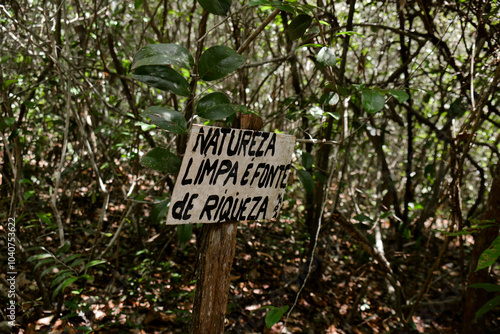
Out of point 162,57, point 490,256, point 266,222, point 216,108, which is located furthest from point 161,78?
point 266,222

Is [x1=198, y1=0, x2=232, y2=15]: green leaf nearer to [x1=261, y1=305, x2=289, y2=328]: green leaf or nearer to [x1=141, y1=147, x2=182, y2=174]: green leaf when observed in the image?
[x1=141, y1=147, x2=182, y2=174]: green leaf

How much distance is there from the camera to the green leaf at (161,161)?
3.44 feet

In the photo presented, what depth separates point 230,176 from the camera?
3.52 feet

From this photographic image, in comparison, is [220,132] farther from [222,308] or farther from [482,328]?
[482,328]

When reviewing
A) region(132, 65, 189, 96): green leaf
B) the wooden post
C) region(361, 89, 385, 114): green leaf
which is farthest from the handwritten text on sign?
region(361, 89, 385, 114): green leaf

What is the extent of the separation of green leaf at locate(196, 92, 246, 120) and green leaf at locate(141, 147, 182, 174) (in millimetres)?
167

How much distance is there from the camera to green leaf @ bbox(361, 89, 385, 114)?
1.15 m

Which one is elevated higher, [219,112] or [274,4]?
[274,4]

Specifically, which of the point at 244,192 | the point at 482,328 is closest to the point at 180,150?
the point at 244,192

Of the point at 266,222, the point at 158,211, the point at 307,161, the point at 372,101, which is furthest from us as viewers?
the point at 266,222

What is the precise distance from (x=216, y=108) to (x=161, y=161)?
238mm

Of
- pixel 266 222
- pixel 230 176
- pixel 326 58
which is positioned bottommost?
pixel 266 222

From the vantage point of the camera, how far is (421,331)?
8.36 feet

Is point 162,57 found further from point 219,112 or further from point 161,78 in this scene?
point 219,112
